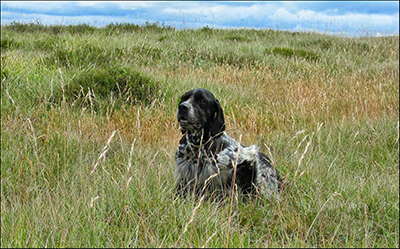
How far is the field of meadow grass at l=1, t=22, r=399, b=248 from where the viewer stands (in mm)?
2381

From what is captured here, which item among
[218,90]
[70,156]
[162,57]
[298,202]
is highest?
[162,57]

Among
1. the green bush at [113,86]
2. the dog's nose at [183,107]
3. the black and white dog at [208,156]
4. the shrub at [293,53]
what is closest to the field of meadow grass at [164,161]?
the green bush at [113,86]

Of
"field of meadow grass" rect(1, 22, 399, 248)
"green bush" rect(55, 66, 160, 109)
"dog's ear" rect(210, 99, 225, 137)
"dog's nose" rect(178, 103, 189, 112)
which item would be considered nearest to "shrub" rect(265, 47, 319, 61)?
"field of meadow grass" rect(1, 22, 399, 248)

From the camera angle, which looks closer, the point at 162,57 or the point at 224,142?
the point at 224,142

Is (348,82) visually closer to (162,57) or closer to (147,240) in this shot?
(162,57)

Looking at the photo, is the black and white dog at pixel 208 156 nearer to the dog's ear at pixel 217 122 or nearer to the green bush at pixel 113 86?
the dog's ear at pixel 217 122

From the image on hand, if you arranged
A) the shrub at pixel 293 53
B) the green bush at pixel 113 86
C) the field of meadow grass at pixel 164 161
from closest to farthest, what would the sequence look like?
the field of meadow grass at pixel 164 161 < the green bush at pixel 113 86 < the shrub at pixel 293 53

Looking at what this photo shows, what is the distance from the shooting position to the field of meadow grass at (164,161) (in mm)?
2381

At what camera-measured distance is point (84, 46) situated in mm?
8539

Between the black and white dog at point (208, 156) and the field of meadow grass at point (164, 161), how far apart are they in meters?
0.16

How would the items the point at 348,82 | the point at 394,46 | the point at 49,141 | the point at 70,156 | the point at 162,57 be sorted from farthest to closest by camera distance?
the point at 394,46
the point at 162,57
the point at 348,82
the point at 49,141
the point at 70,156

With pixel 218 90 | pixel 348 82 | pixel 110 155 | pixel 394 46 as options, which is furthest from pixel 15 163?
pixel 394 46

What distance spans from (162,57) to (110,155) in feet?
19.4

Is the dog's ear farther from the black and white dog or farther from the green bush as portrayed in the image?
the green bush
